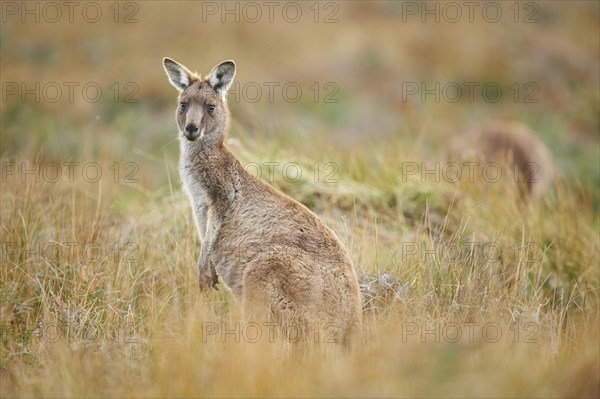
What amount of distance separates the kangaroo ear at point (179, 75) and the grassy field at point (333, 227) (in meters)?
1.33

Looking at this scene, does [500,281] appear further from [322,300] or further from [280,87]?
[280,87]

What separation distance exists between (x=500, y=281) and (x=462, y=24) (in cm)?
1642

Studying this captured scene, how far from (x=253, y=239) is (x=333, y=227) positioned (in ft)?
6.40

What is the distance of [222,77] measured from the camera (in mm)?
5871

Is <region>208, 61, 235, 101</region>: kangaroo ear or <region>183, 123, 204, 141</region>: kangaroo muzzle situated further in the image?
<region>208, 61, 235, 101</region>: kangaroo ear

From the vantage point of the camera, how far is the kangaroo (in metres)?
4.86

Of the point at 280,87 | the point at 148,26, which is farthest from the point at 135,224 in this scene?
the point at 148,26

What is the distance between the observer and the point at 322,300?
4844mm

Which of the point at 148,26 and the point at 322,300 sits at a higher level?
the point at 148,26

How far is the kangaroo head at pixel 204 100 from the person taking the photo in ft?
18.6
